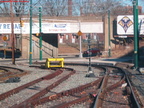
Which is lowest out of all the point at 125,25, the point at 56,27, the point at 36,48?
the point at 36,48

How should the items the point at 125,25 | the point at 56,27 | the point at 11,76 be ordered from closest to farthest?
the point at 11,76 < the point at 56,27 < the point at 125,25

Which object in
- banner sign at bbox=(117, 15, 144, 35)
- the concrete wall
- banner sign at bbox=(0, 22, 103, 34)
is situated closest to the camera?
the concrete wall

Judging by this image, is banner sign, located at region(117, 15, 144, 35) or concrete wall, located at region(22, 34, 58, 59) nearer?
concrete wall, located at region(22, 34, 58, 59)

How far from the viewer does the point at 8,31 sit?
5388 cm

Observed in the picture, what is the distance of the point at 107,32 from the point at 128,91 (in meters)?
43.4

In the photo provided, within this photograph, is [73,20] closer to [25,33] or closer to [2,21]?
[25,33]

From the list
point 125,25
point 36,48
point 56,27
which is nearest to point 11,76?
point 36,48

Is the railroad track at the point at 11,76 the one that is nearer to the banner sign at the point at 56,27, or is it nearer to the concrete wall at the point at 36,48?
the concrete wall at the point at 36,48

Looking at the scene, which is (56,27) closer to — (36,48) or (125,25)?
(36,48)

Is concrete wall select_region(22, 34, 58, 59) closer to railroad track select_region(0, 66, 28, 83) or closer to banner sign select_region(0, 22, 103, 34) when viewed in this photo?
banner sign select_region(0, 22, 103, 34)

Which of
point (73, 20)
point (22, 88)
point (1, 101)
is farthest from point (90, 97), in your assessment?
point (73, 20)

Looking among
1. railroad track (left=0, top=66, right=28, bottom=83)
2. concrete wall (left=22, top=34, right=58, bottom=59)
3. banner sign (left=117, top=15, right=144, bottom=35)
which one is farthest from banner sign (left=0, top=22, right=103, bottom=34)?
railroad track (left=0, top=66, right=28, bottom=83)

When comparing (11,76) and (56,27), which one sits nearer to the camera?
(11,76)

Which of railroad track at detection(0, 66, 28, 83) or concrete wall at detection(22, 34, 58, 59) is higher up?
concrete wall at detection(22, 34, 58, 59)
